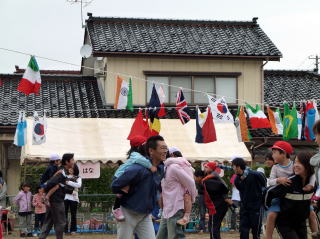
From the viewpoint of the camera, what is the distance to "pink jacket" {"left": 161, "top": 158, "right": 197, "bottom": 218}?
909 centimetres

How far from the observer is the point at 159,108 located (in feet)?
64.3

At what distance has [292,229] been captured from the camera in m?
8.39

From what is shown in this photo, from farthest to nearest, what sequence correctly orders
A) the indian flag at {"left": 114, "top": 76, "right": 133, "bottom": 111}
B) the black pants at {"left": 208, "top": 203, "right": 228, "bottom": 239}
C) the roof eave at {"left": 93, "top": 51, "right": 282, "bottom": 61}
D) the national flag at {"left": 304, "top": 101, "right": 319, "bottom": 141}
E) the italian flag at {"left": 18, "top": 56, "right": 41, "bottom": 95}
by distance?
1. the roof eave at {"left": 93, "top": 51, "right": 282, "bottom": 61}
2. the indian flag at {"left": 114, "top": 76, "right": 133, "bottom": 111}
3. the national flag at {"left": 304, "top": 101, "right": 319, "bottom": 141}
4. the italian flag at {"left": 18, "top": 56, "right": 41, "bottom": 95}
5. the black pants at {"left": 208, "top": 203, "right": 228, "bottom": 239}

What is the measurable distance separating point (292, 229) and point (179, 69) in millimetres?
16482

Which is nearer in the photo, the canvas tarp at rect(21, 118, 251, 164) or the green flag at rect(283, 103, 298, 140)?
the green flag at rect(283, 103, 298, 140)

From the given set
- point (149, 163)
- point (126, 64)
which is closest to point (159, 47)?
point (126, 64)

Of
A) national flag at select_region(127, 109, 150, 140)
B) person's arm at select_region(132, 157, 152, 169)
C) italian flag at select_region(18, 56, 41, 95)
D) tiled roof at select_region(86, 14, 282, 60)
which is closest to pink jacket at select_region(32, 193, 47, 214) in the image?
italian flag at select_region(18, 56, 41, 95)

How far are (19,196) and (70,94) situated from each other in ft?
28.3

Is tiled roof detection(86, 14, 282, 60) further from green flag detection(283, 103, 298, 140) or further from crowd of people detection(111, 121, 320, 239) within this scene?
crowd of people detection(111, 121, 320, 239)

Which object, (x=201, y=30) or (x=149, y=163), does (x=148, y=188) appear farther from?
(x=201, y=30)

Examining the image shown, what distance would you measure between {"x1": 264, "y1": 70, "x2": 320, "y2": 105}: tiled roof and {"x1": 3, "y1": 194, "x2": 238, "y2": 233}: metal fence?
30.3ft

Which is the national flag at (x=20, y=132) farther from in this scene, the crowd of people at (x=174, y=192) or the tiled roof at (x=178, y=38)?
the crowd of people at (x=174, y=192)

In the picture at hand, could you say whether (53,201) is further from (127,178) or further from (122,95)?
(122,95)

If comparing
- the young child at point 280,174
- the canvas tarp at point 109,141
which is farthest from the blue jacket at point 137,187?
the canvas tarp at point 109,141
